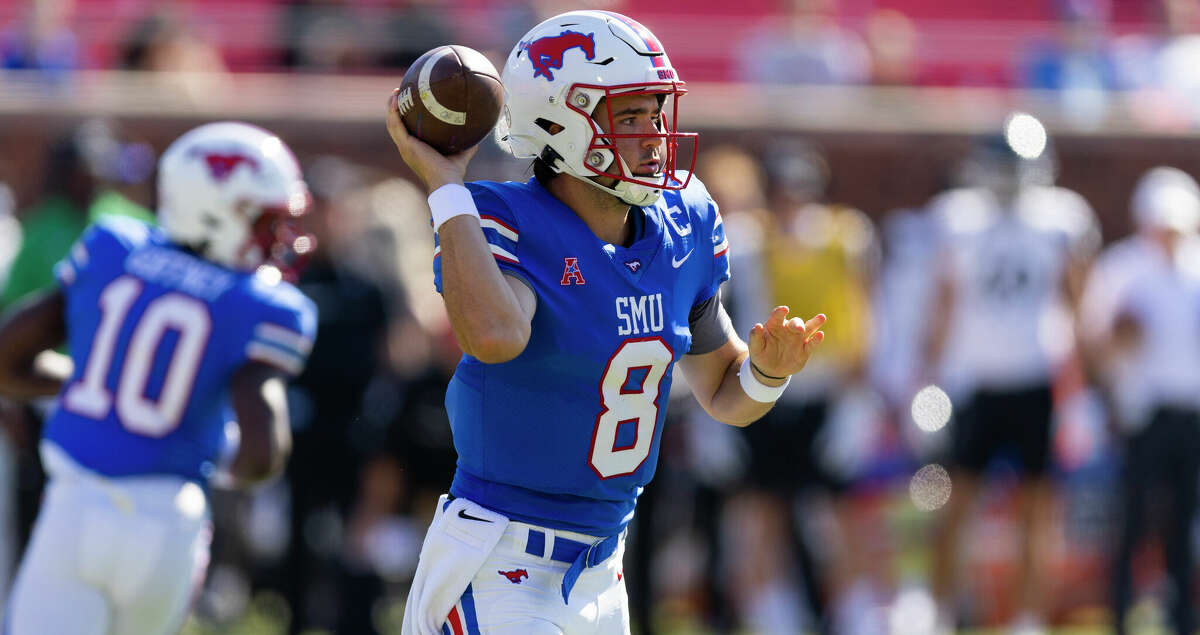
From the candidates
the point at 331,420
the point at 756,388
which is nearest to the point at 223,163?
the point at 756,388

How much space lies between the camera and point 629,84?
339cm

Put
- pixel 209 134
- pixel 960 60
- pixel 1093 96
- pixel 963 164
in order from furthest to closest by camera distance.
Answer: pixel 960 60
pixel 1093 96
pixel 963 164
pixel 209 134

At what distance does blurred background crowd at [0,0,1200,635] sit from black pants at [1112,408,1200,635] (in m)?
0.01

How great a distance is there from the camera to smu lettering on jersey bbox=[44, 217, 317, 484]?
4.43 m

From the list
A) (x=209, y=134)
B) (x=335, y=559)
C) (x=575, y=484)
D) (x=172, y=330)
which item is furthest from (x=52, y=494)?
(x=335, y=559)

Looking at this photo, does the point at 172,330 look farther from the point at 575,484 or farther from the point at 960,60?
the point at 960,60

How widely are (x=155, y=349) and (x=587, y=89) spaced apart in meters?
1.68

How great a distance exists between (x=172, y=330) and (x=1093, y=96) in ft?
22.0

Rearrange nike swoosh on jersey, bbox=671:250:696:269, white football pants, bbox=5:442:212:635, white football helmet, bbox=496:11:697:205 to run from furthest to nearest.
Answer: white football pants, bbox=5:442:212:635 < nike swoosh on jersey, bbox=671:250:696:269 < white football helmet, bbox=496:11:697:205

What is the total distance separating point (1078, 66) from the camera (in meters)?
9.80

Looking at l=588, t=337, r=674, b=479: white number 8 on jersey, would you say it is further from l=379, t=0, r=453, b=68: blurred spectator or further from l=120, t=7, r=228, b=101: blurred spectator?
l=379, t=0, r=453, b=68: blurred spectator

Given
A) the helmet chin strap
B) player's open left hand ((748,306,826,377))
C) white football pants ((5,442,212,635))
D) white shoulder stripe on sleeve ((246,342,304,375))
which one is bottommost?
white football pants ((5,442,212,635))

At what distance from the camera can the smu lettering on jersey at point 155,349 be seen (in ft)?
14.5

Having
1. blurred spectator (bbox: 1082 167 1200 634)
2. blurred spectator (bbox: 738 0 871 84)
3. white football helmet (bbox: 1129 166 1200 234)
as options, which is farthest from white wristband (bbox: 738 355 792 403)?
blurred spectator (bbox: 738 0 871 84)
